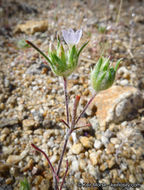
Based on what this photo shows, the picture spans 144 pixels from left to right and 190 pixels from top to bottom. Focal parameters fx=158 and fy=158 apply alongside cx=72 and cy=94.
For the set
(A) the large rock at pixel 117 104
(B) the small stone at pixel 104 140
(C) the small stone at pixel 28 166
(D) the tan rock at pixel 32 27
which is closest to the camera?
(C) the small stone at pixel 28 166

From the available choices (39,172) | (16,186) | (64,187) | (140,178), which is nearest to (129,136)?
(140,178)

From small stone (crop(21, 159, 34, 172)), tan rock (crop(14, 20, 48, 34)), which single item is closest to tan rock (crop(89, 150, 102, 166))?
small stone (crop(21, 159, 34, 172))

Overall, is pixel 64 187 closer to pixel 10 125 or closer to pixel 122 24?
pixel 10 125

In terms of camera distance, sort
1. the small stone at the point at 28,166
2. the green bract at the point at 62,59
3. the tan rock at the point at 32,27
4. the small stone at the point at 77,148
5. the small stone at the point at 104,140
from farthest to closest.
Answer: the tan rock at the point at 32,27 → the small stone at the point at 104,140 → the small stone at the point at 77,148 → the small stone at the point at 28,166 → the green bract at the point at 62,59

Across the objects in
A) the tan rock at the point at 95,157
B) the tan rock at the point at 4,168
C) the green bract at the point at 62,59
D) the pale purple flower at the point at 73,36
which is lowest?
the tan rock at the point at 95,157

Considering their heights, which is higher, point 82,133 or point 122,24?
point 122,24

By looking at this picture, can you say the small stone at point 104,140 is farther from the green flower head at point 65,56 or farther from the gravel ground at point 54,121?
the green flower head at point 65,56

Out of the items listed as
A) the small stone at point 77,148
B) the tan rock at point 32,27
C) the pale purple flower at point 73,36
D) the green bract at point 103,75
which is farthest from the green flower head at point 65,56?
the tan rock at point 32,27
